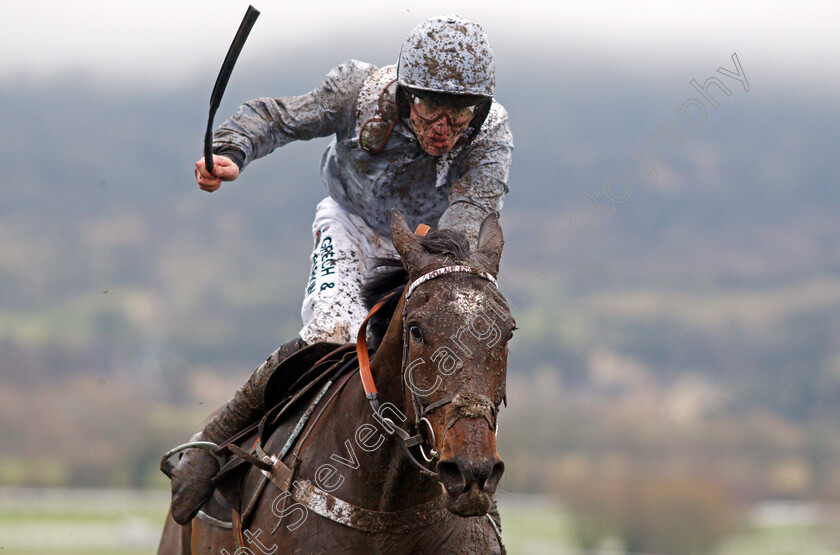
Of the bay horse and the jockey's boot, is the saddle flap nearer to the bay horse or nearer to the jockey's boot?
the jockey's boot

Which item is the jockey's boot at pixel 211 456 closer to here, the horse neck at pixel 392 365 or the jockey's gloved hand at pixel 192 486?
the jockey's gloved hand at pixel 192 486

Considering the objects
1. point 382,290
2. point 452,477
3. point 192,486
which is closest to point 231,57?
point 382,290

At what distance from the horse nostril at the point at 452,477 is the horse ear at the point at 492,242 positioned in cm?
107

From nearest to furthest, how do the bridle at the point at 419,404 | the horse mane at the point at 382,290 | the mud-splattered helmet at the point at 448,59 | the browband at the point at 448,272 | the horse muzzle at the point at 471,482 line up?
the horse muzzle at the point at 471,482 < the bridle at the point at 419,404 < the browband at the point at 448,272 < the horse mane at the point at 382,290 < the mud-splattered helmet at the point at 448,59

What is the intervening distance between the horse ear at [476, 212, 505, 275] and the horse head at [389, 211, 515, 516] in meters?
0.12

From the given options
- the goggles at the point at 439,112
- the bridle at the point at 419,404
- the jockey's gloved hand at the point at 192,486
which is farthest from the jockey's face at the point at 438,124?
the jockey's gloved hand at the point at 192,486

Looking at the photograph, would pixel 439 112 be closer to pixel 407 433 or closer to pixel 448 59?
pixel 448 59

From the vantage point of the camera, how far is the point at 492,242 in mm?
5043

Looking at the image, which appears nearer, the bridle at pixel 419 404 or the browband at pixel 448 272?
the bridle at pixel 419 404

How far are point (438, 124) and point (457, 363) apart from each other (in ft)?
6.71

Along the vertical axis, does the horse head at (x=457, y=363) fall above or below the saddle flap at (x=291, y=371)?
below

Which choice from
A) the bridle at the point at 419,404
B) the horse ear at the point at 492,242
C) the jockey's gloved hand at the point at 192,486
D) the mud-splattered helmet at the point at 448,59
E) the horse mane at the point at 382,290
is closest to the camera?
the bridle at the point at 419,404

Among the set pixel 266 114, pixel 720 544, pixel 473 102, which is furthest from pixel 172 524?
pixel 720 544

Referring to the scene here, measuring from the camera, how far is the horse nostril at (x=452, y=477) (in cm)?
403
